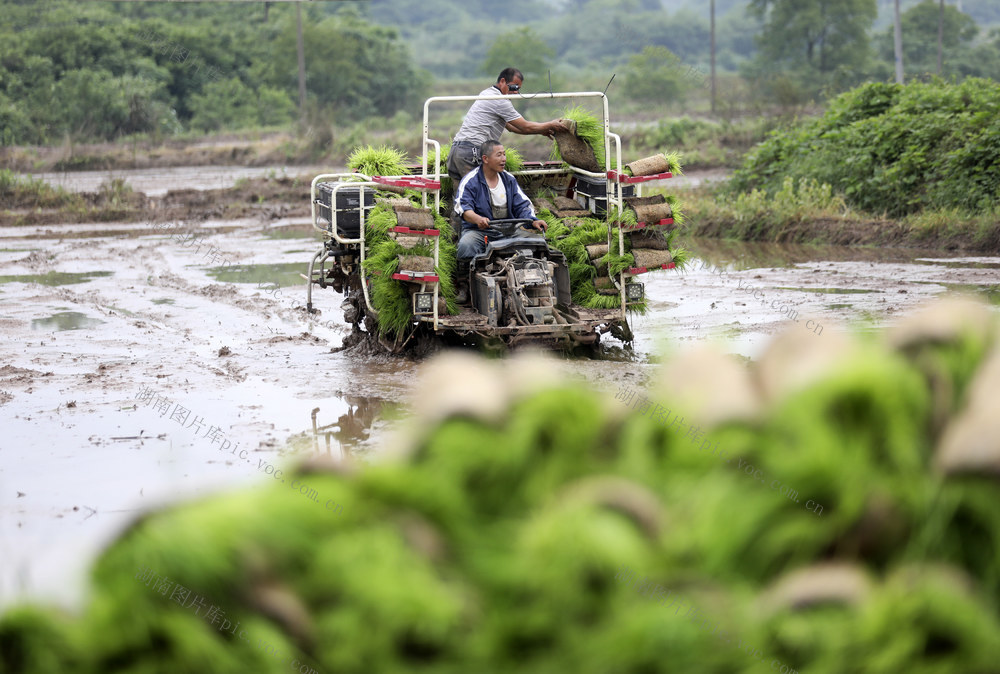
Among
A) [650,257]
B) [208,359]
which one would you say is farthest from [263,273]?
[650,257]

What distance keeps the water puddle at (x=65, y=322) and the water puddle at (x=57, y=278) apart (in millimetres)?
2870

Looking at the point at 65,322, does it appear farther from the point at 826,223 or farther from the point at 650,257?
the point at 826,223

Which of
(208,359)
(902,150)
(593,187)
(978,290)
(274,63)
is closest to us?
(208,359)

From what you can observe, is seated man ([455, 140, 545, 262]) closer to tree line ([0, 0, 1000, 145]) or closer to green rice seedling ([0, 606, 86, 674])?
green rice seedling ([0, 606, 86, 674])

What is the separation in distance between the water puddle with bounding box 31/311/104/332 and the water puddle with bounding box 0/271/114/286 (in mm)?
2870

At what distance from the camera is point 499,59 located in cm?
6444

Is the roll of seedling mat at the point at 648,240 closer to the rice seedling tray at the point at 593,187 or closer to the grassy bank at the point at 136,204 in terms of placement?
the rice seedling tray at the point at 593,187

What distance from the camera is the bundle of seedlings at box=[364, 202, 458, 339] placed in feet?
31.5

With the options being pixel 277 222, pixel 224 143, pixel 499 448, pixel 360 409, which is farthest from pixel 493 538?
pixel 224 143

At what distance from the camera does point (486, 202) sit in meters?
10.2

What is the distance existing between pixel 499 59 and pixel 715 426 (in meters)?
65.1

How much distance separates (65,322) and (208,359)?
318 centimetres

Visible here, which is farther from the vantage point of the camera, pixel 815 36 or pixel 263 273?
Answer: pixel 815 36

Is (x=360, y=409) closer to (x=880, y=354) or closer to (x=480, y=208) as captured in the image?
(x=480, y=208)
